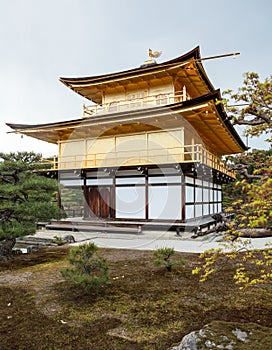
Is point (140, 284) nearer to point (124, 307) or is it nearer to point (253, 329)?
point (124, 307)

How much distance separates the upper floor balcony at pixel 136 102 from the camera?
50.7ft

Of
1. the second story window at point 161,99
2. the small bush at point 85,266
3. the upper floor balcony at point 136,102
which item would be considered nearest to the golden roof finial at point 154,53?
the upper floor balcony at point 136,102

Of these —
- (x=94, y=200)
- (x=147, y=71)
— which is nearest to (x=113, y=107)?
(x=147, y=71)

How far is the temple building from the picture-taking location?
13.4 metres

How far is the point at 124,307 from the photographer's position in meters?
4.48

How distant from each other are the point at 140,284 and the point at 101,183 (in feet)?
33.7

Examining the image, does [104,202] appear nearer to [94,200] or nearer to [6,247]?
[94,200]

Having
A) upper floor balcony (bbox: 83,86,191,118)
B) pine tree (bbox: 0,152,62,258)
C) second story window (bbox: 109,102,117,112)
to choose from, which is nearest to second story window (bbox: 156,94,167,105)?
upper floor balcony (bbox: 83,86,191,118)

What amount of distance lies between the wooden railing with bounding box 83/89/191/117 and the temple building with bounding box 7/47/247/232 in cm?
6

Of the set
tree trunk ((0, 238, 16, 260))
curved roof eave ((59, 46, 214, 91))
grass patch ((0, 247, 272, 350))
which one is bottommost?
grass patch ((0, 247, 272, 350))

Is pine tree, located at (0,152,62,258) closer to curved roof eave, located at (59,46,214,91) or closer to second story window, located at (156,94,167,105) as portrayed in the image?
second story window, located at (156,94,167,105)

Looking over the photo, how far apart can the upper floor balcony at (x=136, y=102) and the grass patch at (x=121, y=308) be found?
11.1 meters

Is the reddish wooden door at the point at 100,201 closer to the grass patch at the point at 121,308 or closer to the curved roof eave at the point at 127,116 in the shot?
the curved roof eave at the point at 127,116

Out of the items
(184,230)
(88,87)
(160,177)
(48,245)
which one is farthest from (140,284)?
(88,87)
